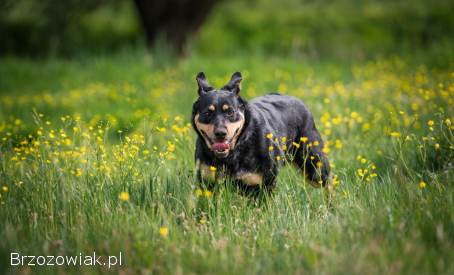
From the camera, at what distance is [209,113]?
493 cm

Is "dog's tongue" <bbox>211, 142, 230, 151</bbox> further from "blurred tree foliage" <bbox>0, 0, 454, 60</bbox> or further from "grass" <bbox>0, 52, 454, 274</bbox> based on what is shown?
"blurred tree foliage" <bbox>0, 0, 454, 60</bbox>

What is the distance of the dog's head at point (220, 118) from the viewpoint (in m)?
4.77

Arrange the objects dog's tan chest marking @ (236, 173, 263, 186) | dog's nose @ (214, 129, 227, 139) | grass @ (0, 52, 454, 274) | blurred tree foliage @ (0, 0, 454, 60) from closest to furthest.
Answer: grass @ (0, 52, 454, 274)
dog's nose @ (214, 129, 227, 139)
dog's tan chest marking @ (236, 173, 263, 186)
blurred tree foliage @ (0, 0, 454, 60)

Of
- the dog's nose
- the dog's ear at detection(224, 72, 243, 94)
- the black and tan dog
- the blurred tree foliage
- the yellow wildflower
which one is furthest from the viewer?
the blurred tree foliage

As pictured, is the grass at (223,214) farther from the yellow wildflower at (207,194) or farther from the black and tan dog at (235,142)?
the black and tan dog at (235,142)

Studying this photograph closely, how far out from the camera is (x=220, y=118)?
483 centimetres

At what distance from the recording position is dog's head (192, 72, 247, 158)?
477cm

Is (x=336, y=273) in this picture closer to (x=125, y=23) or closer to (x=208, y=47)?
(x=208, y=47)

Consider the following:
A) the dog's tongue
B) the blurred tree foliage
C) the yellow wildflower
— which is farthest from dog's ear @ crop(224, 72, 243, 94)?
the blurred tree foliage

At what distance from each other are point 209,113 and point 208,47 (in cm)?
1283

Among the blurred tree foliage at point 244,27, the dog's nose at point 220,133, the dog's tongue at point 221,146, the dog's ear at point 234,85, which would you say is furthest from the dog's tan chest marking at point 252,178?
the blurred tree foliage at point 244,27

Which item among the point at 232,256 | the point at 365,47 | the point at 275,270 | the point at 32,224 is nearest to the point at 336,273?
the point at 275,270

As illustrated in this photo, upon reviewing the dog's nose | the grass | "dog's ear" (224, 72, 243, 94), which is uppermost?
"dog's ear" (224, 72, 243, 94)

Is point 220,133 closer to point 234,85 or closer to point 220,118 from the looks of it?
point 220,118
